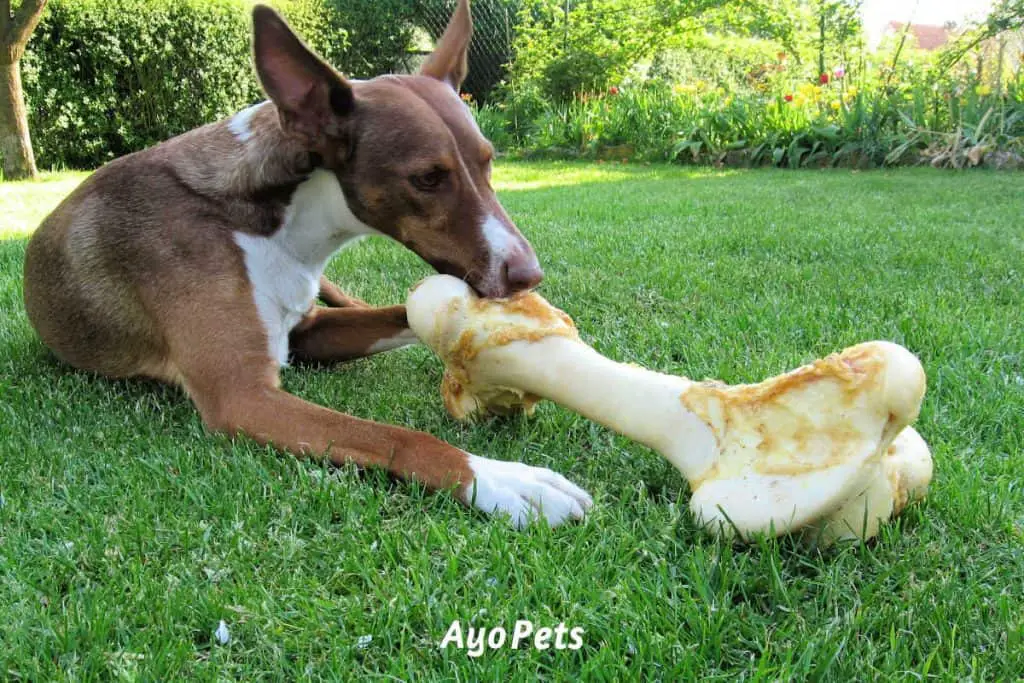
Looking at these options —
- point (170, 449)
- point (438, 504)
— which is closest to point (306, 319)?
point (170, 449)

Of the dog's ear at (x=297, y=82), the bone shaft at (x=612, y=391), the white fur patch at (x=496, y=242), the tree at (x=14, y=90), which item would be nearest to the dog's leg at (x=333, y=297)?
the dog's ear at (x=297, y=82)

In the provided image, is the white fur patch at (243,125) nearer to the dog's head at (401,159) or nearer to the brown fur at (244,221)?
the brown fur at (244,221)

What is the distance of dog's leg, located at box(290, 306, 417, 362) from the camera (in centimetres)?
285

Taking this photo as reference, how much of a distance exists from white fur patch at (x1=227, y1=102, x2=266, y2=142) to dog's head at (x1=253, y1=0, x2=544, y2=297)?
0.78 feet

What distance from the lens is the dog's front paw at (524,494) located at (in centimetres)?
167

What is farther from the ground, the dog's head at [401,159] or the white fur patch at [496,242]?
the dog's head at [401,159]

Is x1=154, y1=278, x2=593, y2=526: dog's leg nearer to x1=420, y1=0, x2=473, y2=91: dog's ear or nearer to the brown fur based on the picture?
the brown fur

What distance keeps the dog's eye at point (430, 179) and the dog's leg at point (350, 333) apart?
2.01 ft

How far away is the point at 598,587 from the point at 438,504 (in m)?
0.47

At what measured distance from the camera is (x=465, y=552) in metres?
1.53

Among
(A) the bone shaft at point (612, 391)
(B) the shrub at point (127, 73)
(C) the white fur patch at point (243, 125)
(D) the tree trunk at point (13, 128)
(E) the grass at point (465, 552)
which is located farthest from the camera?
(B) the shrub at point (127, 73)

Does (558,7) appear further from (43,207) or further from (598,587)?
(598,587)

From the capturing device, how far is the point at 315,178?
248cm

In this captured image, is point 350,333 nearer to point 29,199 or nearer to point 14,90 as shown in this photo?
point 29,199
